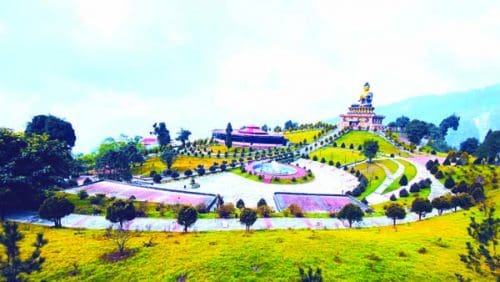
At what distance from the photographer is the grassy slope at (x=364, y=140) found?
96.8 metres

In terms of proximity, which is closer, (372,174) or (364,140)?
(372,174)

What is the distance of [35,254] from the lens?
19172 mm

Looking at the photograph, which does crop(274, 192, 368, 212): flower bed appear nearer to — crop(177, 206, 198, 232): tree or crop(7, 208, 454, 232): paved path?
crop(7, 208, 454, 232): paved path

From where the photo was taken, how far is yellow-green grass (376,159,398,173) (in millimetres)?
72800

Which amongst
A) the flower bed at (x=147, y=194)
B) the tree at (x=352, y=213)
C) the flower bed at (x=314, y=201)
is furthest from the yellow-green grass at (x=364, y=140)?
the flower bed at (x=147, y=194)

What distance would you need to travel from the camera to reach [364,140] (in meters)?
107

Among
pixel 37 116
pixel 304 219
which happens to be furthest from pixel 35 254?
pixel 37 116

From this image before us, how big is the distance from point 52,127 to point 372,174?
226 feet

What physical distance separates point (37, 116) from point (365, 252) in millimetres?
71016

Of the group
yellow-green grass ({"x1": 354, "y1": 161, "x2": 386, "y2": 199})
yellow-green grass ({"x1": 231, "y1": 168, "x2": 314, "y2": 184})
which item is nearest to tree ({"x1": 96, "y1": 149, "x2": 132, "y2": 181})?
yellow-green grass ({"x1": 231, "y1": 168, "x2": 314, "y2": 184})

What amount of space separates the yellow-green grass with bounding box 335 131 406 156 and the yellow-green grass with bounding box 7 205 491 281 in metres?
69.5

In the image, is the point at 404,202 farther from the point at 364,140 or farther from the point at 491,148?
the point at 364,140

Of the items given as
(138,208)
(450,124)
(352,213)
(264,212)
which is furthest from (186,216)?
(450,124)

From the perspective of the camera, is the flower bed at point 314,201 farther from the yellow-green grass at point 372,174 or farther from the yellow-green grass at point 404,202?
the yellow-green grass at point 372,174
